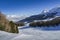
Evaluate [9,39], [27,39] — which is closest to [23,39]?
[27,39]

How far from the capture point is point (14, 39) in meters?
8.79

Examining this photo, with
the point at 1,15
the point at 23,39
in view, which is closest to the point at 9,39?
the point at 23,39

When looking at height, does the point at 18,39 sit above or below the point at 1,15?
below

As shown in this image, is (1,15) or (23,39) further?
(1,15)

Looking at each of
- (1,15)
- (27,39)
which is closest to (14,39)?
(27,39)

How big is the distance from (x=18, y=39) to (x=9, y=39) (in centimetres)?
59

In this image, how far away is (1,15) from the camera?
70.5 feet

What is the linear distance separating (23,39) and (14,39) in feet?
2.00

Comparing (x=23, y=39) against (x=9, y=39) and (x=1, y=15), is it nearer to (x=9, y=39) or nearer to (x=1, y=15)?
(x=9, y=39)

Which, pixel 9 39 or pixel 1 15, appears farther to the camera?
pixel 1 15

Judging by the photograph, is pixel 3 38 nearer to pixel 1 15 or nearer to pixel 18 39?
pixel 18 39

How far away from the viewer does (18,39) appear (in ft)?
29.5

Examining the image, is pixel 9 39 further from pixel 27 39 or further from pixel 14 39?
pixel 27 39

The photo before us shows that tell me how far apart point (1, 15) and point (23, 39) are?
42.8 ft
